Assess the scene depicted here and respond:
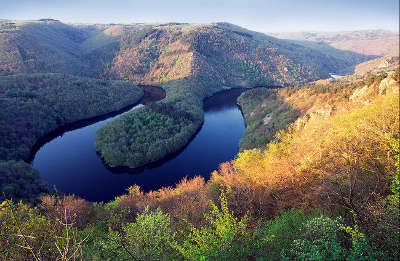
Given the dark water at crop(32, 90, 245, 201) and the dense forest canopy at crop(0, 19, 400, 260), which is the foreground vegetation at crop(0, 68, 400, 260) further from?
the dark water at crop(32, 90, 245, 201)

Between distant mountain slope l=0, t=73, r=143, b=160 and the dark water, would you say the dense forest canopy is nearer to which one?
distant mountain slope l=0, t=73, r=143, b=160

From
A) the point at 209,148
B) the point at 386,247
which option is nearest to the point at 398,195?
the point at 386,247

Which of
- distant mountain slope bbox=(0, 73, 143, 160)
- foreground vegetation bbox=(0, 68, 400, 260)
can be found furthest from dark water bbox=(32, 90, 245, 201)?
foreground vegetation bbox=(0, 68, 400, 260)

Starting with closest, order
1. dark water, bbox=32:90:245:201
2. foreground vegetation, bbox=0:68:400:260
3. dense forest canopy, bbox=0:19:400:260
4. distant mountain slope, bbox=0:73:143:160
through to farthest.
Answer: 1. foreground vegetation, bbox=0:68:400:260
2. dense forest canopy, bbox=0:19:400:260
3. dark water, bbox=32:90:245:201
4. distant mountain slope, bbox=0:73:143:160

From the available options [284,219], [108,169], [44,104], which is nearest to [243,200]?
[284,219]

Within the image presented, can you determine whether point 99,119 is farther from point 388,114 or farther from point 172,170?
point 388,114

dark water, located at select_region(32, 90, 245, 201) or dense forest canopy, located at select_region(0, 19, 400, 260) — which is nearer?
dense forest canopy, located at select_region(0, 19, 400, 260)

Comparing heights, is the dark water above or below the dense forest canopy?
below

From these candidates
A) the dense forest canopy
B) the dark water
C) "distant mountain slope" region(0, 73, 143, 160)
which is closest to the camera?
the dense forest canopy
